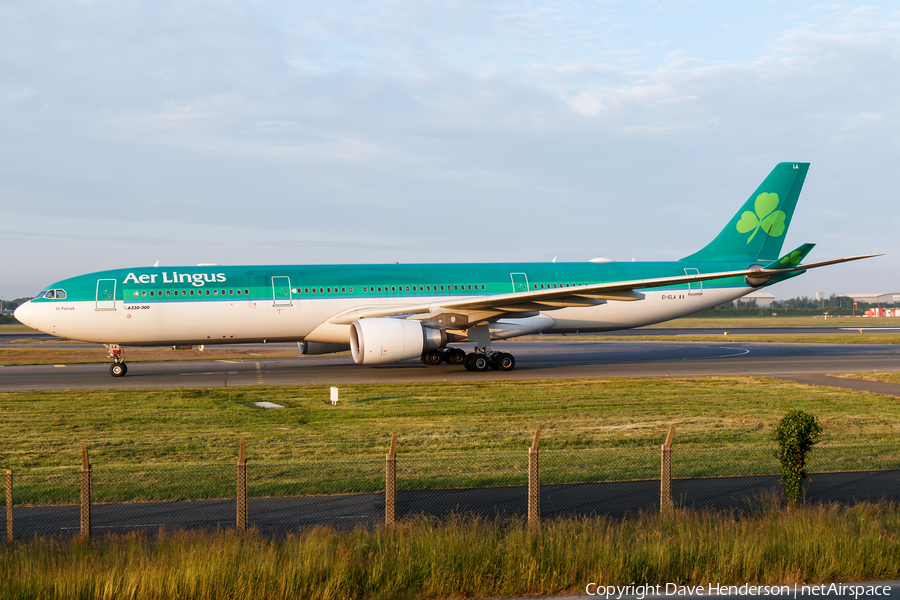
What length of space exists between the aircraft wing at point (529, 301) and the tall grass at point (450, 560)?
18.2 meters

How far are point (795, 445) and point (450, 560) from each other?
4883 millimetres

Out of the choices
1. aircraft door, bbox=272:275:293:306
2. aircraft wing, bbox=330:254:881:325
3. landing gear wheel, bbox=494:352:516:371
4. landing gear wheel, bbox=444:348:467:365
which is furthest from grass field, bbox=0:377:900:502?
landing gear wheel, bbox=444:348:467:365

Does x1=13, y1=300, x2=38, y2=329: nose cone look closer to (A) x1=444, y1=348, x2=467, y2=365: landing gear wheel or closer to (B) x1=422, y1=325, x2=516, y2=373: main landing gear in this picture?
(B) x1=422, y1=325, x2=516, y2=373: main landing gear

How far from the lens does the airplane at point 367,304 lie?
87.4 feet

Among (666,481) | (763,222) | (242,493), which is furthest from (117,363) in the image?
(763,222)

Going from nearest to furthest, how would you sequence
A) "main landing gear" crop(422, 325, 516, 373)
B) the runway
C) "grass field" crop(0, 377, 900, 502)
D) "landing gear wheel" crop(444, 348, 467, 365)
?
"grass field" crop(0, 377, 900, 502) < the runway < "main landing gear" crop(422, 325, 516, 373) < "landing gear wheel" crop(444, 348, 467, 365)

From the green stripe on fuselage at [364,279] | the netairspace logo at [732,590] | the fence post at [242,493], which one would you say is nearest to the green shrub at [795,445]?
the netairspace logo at [732,590]

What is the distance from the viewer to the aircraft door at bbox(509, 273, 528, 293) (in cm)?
3028

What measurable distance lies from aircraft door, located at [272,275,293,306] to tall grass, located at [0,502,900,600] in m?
19.5

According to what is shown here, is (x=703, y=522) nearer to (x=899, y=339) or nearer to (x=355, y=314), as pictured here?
(x=355, y=314)

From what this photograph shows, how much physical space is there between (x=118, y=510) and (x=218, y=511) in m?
1.39

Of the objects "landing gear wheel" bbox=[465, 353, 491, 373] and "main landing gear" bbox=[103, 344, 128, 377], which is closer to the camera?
"main landing gear" bbox=[103, 344, 128, 377]

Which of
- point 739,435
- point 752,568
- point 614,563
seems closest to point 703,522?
point 752,568

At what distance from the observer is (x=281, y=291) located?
91.6ft
